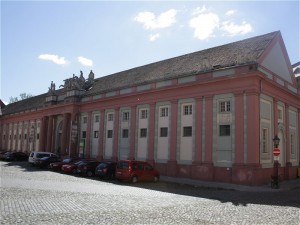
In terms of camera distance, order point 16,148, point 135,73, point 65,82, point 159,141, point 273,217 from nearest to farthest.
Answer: point 273,217 → point 159,141 → point 135,73 → point 65,82 → point 16,148

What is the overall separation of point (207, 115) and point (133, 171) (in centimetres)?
766

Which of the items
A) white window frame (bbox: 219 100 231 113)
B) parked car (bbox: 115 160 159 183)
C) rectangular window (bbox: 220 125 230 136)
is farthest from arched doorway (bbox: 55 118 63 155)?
rectangular window (bbox: 220 125 230 136)

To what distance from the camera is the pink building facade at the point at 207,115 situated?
24344 millimetres

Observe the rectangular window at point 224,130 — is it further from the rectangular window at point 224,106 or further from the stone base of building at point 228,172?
the stone base of building at point 228,172

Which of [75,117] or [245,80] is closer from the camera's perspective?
[245,80]

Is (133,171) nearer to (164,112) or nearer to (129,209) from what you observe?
(164,112)

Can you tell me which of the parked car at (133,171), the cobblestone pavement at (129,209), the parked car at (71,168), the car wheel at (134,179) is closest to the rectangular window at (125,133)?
the parked car at (71,168)

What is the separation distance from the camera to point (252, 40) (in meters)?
29.5

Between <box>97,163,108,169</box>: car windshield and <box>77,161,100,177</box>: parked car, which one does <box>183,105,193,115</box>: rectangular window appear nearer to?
<box>97,163,108,169</box>: car windshield

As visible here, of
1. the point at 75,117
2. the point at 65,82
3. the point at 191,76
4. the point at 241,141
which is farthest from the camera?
the point at 65,82

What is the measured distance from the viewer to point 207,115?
26.5 metres

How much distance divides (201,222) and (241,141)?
14.6 metres

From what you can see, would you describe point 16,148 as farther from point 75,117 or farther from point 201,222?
point 201,222

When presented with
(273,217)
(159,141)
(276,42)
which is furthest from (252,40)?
(273,217)
